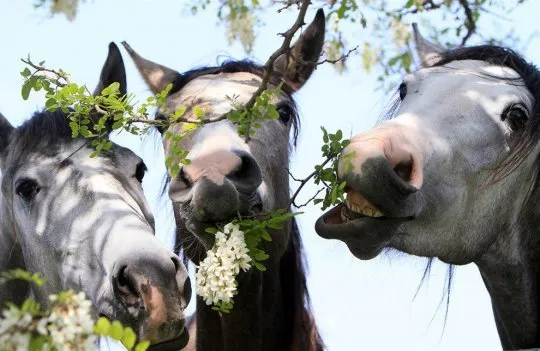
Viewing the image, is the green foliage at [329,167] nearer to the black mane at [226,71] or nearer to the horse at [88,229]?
the horse at [88,229]

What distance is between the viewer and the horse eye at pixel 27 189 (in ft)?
16.0

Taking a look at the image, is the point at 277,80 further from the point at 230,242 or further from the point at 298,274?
the point at 230,242

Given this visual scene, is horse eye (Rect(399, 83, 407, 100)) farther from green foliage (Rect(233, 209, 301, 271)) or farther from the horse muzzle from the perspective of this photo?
the horse muzzle

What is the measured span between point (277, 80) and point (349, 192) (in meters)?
2.12

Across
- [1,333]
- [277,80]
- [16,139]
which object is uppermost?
[277,80]

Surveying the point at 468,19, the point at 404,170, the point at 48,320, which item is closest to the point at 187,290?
the point at 404,170

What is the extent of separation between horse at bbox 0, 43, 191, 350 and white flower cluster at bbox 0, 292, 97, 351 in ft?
6.25

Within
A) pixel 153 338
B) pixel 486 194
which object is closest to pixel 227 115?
pixel 153 338

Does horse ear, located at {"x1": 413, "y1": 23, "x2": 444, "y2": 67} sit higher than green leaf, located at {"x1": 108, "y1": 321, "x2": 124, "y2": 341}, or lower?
higher

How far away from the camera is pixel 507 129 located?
444 centimetres

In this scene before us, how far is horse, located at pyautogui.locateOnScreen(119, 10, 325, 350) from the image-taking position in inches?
178

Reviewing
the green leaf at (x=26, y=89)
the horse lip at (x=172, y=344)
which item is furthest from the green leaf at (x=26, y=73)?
the horse lip at (x=172, y=344)

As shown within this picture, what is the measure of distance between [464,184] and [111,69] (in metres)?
2.34

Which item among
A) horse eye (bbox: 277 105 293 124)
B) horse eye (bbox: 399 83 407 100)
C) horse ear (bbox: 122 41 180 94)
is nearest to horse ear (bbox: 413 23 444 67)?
horse eye (bbox: 399 83 407 100)
